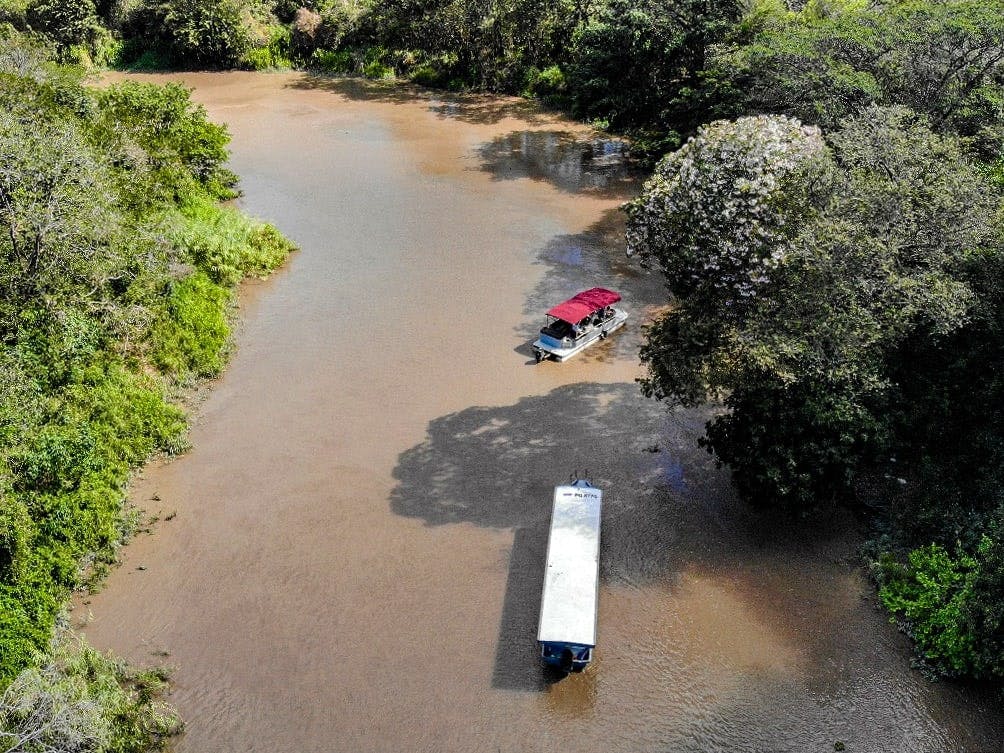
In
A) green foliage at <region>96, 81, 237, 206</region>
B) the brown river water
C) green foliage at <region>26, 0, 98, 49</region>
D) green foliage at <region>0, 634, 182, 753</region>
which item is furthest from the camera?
A: green foliage at <region>26, 0, 98, 49</region>

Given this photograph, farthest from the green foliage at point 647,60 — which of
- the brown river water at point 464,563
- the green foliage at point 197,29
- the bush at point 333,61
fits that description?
the green foliage at point 197,29

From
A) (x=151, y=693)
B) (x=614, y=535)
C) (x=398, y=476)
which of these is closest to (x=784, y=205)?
(x=614, y=535)

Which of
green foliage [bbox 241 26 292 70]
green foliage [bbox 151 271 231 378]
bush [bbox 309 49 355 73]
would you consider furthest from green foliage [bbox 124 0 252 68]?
green foliage [bbox 151 271 231 378]

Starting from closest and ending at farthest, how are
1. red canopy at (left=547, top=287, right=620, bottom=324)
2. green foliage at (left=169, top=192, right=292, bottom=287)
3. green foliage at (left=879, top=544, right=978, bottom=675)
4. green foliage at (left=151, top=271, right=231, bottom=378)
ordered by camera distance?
green foliage at (left=879, top=544, right=978, bottom=675) < green foliage at (left=151, top=271, right=231, bottom=378) < red canopy at (left=547, top=287, right=620, bottom=324) < green foliage at (left=169, top=192, right=292, bottom=287)

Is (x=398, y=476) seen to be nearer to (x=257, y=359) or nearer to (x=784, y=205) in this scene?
(x=257, y=359)

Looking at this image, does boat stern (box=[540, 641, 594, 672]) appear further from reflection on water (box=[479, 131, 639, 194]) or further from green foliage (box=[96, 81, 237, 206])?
reflection on water (box=[479, 131, 639, 194])

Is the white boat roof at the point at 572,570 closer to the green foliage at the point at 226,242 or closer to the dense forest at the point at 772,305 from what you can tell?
the dense forest at the point at 772,305
